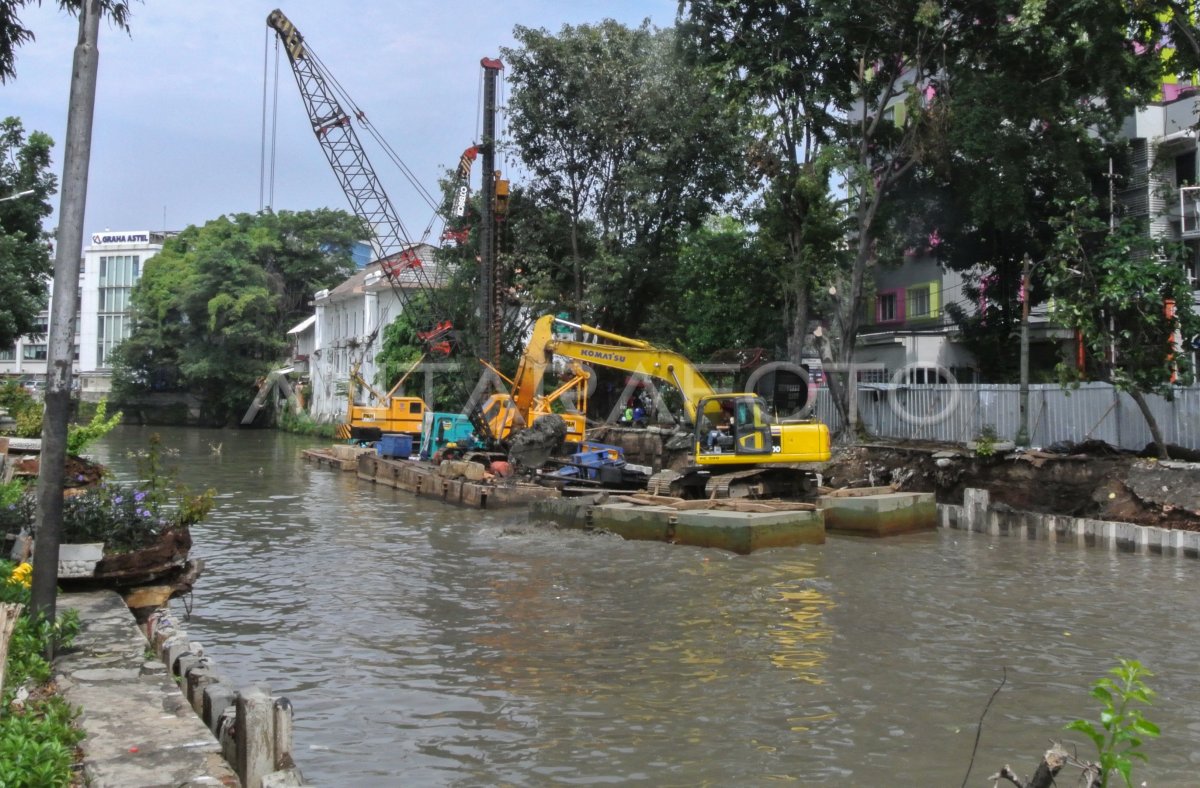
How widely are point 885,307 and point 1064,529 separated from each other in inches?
799

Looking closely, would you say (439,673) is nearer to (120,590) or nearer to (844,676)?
(120,590)

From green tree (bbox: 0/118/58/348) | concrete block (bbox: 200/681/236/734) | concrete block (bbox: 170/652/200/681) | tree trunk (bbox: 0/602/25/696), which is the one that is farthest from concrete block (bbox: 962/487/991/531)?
green tree (bbox: 0/118/58/348)

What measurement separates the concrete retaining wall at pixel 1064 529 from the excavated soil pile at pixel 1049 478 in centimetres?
49

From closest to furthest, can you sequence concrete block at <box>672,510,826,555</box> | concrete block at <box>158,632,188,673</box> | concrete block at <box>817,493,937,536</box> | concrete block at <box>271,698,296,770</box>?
1. concrete block at <box>271,698,296,770</box>
2. concrete block at <box>158,632,188,673</box>
3. concrete block at <box>672,510,826,555</box>
4. concrete block at <box>817,493,937,536</box>

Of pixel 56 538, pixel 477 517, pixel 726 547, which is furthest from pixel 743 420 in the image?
pixel 56 538

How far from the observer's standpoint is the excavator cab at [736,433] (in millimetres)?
19031

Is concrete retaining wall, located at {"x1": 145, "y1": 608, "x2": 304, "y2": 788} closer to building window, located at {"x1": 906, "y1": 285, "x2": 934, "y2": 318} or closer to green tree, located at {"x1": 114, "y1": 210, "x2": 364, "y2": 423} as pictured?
building window, located at {"x1": 906, "y1": 285, "x2": 934, "y2": 318}

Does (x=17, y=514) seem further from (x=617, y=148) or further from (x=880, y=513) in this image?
(x=617, y=148)

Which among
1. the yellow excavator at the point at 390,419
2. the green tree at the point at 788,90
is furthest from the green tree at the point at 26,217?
the green tree at the point at 788,90

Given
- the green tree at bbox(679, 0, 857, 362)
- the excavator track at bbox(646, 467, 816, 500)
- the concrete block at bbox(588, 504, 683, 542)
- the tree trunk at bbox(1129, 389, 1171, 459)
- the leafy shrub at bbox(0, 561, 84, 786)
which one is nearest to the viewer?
the leafy shrub at bbox(0, 561, 84, 786)

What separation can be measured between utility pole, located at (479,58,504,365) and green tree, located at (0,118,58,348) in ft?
46.5

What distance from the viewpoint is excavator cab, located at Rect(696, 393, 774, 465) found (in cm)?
1903

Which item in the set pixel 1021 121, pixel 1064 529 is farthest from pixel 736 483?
pixel 1021 121

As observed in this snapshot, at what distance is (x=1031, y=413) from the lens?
844 inches
